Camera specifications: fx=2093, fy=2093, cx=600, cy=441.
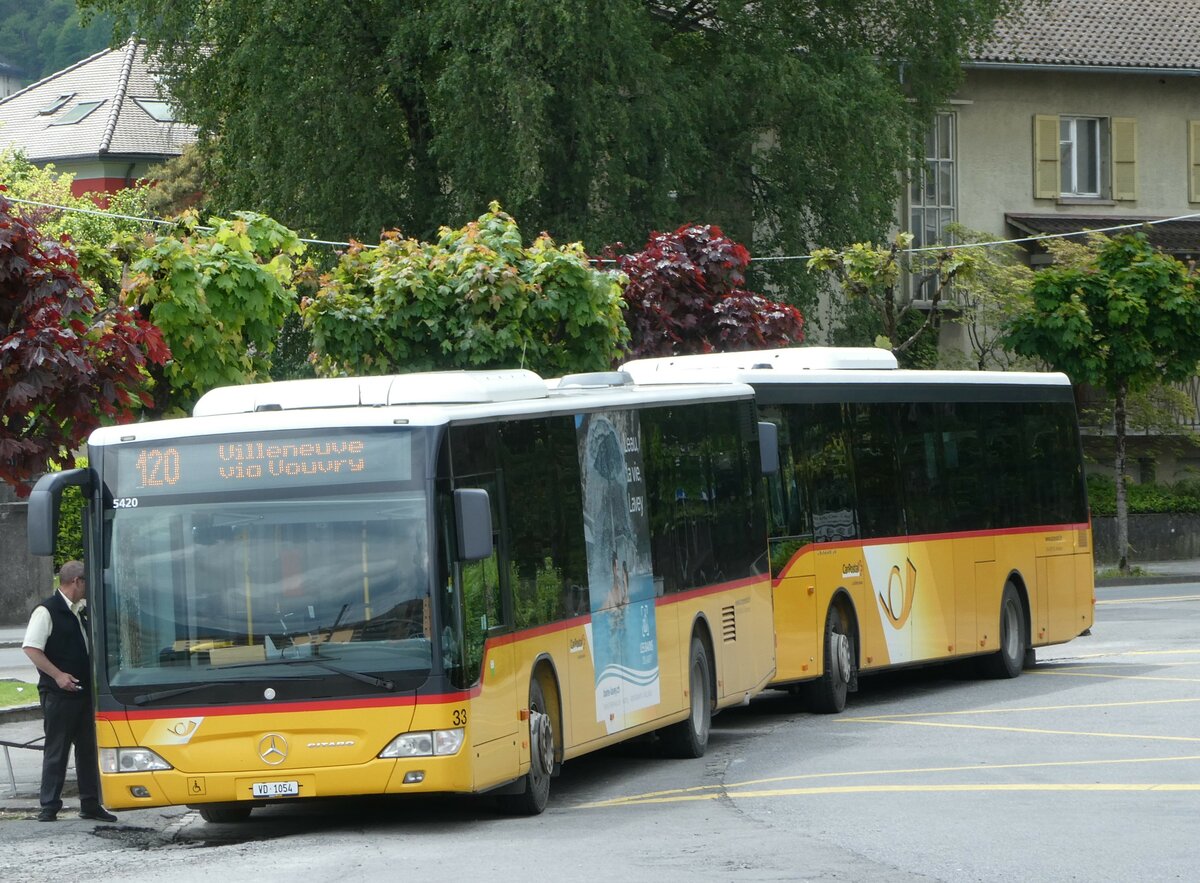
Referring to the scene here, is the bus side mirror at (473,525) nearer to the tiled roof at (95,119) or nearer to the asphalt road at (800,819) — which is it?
the asphalt road at (800,819)

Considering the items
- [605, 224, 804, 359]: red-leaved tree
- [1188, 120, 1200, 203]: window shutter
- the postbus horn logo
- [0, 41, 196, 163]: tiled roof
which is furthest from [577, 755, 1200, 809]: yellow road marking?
[0, 41, 196, 163]: tiled roof

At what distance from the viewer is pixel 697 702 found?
16.8 metres

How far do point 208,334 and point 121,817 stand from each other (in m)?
4.73

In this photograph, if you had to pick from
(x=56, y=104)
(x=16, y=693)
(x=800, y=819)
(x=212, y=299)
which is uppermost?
(x=56, y=104)

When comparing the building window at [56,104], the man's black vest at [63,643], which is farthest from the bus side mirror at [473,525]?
the building window at [56,104]

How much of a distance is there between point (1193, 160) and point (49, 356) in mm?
40985

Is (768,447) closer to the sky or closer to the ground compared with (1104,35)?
closer to the ground

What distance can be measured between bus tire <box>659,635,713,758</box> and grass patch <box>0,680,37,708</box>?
7888 millimetres

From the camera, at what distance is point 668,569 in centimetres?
1638

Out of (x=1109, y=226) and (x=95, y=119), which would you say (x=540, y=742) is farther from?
(x=95, y=119)

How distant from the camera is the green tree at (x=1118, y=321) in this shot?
39.7m

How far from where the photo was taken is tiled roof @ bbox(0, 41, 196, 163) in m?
74.9

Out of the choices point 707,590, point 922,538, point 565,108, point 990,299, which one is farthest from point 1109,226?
point 707,590

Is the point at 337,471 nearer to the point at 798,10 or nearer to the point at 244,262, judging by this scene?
the point at 244,262
